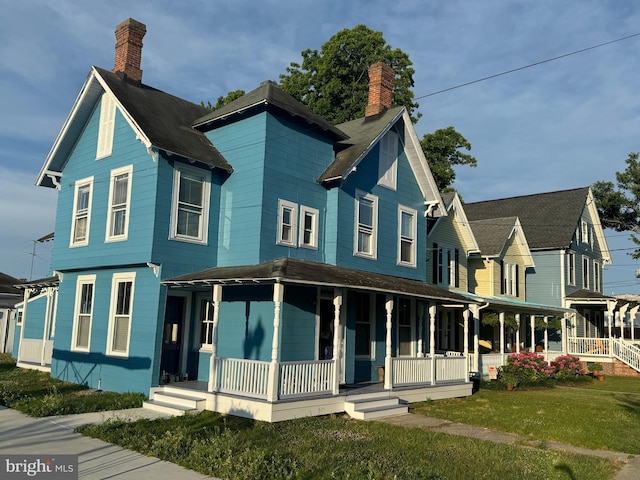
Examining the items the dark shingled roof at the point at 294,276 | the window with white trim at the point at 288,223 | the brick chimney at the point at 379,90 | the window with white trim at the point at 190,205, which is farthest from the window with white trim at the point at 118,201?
the brick chimney at the point at 379,90

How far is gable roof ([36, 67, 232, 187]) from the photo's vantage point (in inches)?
604

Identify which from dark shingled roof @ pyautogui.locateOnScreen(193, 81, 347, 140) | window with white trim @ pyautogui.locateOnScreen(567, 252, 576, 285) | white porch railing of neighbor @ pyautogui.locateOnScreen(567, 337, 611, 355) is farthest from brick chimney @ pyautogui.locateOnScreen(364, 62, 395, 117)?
white porch railing of neighbor @ pyautogui.locateOnScreen(567, 337, 611, 355)

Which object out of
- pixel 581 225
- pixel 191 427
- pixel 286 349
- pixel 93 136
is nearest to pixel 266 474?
pixel 191 427

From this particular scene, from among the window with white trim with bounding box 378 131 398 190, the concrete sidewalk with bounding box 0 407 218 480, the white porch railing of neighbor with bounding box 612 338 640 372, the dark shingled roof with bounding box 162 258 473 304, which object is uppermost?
the window with white trim with bounding box 378 131 398 190

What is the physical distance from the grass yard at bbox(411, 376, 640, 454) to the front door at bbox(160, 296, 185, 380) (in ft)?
22.4

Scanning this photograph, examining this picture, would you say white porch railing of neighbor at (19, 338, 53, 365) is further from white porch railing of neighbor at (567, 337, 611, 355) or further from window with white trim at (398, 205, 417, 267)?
white porch railing of neighbor at (567, 337, 611, 355)

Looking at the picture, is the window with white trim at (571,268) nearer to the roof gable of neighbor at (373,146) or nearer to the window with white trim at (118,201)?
the roof gable of neighbor at (373,146)

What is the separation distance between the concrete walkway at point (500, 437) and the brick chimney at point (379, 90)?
1141cm

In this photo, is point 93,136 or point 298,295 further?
point 93,136

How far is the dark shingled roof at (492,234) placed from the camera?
1077 inches

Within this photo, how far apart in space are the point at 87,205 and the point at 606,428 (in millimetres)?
15377

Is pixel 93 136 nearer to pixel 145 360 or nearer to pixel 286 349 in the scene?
pixel 145 360

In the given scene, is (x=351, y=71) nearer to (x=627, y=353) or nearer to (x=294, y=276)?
(x=627, y=353)

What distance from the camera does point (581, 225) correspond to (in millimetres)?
33812
